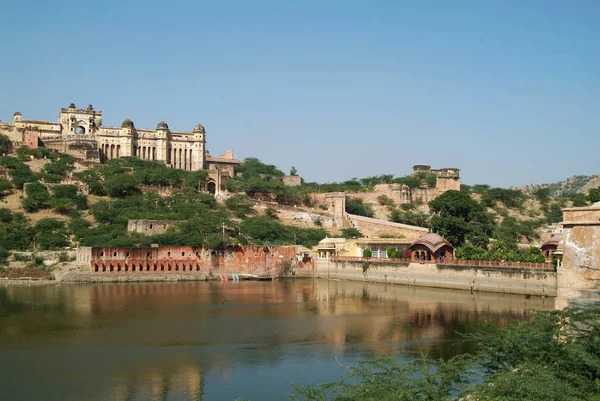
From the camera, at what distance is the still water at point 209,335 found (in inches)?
604

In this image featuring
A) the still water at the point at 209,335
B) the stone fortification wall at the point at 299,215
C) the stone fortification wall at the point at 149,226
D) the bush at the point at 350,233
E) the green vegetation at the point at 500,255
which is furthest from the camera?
the stone fortification wall at the point at 299,215

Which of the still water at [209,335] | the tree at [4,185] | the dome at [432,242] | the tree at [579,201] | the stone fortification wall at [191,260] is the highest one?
the tree at [4,185]

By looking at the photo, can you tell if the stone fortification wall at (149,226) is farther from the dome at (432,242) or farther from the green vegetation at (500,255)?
the green vegetation at (500,255)

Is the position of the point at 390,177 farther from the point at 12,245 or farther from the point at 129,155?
the point at 12,245

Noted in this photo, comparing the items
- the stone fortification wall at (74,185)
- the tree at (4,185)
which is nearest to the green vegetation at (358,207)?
the stone fortification wall at (74,185)

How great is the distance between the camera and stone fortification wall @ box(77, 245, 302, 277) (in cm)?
3559

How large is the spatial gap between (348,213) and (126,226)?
Answer: 18861 millimetres

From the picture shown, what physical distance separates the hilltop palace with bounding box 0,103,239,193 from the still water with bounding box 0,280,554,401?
2702 cm

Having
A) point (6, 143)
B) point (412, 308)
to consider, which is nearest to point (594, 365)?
point (412, 308)

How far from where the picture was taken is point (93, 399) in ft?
46.3

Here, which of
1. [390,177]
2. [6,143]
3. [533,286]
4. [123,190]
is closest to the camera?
[533,286]

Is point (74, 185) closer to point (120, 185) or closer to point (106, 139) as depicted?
point (120, 185)

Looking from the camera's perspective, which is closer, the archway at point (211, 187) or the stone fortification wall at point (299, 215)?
the stone fortification wall at point (299, 215)

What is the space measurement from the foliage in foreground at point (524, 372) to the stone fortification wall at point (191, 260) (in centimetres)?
2674
